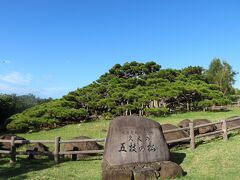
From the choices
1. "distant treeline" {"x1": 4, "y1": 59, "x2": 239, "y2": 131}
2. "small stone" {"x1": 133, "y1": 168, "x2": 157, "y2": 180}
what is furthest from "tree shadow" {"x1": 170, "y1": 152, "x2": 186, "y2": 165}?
"distant treeline" {"x1": 4, "y1": 59, "x2": 239, "y2": 131}

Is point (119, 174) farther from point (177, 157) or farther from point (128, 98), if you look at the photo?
point (128, 98)

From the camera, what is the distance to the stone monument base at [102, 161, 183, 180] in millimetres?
8430

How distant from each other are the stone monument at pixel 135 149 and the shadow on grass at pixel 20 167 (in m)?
2.89

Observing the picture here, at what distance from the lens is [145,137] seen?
9.41 meters

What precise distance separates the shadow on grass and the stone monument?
289 cm

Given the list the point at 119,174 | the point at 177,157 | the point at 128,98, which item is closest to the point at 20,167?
the point at 119,174

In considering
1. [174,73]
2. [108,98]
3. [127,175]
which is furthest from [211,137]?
[174,73]

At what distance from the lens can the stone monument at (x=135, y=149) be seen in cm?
885

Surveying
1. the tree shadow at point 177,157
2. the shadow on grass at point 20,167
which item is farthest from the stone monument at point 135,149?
the shadow on grass at point 20,167

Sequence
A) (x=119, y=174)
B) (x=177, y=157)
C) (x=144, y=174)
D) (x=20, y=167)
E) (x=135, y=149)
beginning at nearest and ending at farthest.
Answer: (x=119, y=174) → (x=144, y=174) → (x=135, y=149) → (x=20, y=167) → (x=177, y=157)

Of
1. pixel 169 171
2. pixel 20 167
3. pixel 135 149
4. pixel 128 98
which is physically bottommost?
pixel 20 167

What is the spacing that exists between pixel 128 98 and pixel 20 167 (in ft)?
57.2

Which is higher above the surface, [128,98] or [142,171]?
[128,98]

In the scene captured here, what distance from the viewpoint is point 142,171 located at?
857cm
